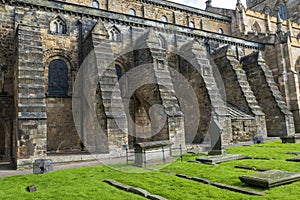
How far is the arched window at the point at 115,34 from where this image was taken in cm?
1817

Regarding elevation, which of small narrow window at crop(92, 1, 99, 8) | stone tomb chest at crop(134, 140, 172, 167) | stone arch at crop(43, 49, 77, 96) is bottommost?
stone tomb chest at crop(134, 140, 172, 167)

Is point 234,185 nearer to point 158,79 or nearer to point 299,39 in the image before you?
point 158,79

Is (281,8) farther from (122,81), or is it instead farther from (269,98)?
(122,81)

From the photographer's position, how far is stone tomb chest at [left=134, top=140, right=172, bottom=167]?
9.58 metres

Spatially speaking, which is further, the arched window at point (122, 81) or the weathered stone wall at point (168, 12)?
the weathered stone wall at point (168, 12)

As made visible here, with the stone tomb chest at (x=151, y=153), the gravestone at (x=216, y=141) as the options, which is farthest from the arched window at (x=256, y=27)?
the stone tomb chest at (x=151, y=153)

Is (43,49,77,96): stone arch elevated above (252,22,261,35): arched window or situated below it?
below

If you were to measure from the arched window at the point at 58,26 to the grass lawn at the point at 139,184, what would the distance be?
1062cm

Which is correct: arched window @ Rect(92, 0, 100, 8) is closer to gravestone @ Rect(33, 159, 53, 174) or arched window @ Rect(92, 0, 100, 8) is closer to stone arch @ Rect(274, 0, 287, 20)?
gravestone @ Rect(33, 159, 53, 174)

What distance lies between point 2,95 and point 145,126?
9.03m

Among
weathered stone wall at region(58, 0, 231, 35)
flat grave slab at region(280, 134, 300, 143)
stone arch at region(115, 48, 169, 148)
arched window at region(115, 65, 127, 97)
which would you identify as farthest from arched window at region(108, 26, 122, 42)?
flat grave slab at region(280, 134, 300, 143)

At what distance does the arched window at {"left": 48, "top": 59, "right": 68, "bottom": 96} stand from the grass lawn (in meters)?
8.08

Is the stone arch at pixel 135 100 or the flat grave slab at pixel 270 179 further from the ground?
the stone arch at pixel 135 100

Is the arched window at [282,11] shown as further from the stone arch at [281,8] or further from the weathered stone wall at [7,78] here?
the weathered stone wall at [7,78]
